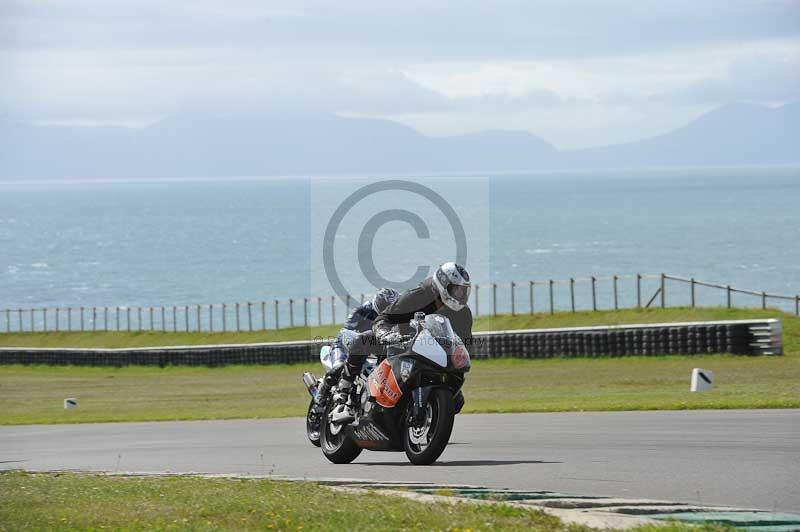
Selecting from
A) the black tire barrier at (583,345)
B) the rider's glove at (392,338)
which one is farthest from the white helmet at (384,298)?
the black tire barrier at (583,345)

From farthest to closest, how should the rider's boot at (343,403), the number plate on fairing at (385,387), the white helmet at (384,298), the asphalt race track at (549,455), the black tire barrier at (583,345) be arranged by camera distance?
the black tire barrier at (583,345) < the rider's boot at (343,403) < the white helmet at (384,298) < the number plate on fairing at (385,387) < the asphalt race track at (549,455)

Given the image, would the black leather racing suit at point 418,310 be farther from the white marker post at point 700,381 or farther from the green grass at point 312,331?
the green grass at point 312,331

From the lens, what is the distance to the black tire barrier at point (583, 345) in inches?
1331

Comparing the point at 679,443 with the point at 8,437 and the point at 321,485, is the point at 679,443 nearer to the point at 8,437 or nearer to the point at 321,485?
the point at 321,485

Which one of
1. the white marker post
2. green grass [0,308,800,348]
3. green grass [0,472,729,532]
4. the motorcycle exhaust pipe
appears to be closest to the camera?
green grass [0,472,729,532]

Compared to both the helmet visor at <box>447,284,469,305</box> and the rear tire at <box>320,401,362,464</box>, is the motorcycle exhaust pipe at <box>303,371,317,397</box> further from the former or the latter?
the helmet visor at <box>447,284,469,305</box>

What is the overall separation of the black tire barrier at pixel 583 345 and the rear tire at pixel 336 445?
12.3m

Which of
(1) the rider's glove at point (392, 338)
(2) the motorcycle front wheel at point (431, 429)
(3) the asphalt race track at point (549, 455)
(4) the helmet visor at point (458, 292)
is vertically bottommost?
(3) the asphalt race track at point (549, 455)

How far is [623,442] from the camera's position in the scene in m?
13.7

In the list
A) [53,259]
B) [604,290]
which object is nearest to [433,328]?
[604,290]

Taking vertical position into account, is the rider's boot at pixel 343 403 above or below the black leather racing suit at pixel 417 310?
below

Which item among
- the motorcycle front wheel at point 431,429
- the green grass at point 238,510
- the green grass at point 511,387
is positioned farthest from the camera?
the green grass at point 511,387

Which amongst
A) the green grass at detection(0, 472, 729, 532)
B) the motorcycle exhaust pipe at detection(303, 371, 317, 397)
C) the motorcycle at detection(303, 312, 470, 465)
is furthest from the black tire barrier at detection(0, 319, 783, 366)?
the green grass at detection(0, 472, 729, 532)

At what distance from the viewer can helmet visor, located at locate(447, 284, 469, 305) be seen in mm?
12070
